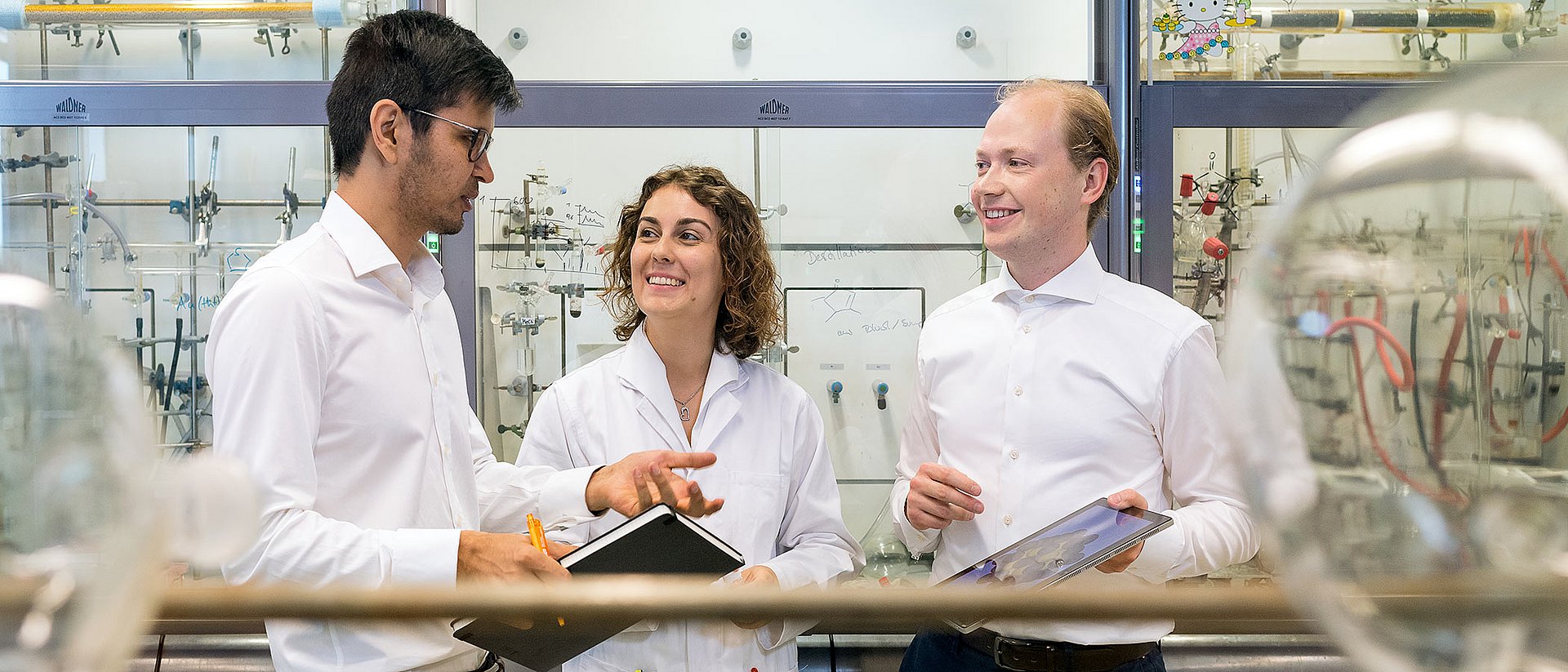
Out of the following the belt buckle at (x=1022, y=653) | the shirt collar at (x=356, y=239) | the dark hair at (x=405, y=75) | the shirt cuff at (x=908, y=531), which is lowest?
the belt buckle at (x=1022, y=653)

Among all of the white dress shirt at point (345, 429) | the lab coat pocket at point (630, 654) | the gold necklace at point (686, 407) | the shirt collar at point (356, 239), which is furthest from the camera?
the gold necklace at point (686, 407)

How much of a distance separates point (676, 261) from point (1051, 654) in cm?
92

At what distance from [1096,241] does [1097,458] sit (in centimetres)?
190

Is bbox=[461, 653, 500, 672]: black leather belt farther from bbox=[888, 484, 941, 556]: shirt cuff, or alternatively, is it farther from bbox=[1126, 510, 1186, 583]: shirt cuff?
bbox=[1126, 510, 1186, 583]: shirt cuff

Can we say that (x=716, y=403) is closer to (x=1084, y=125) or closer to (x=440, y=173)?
(x=440, y=173)

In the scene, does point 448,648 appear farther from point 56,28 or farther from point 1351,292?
point 56,28

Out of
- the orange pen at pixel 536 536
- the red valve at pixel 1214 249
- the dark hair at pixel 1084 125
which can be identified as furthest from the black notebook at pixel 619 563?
the red valve at pixel 1214 249

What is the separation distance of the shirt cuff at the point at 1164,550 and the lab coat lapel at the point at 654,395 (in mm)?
787

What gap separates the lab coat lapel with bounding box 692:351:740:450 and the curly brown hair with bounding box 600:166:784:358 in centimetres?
6

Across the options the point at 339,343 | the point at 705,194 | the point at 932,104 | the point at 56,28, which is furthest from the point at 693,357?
the point at 56,28

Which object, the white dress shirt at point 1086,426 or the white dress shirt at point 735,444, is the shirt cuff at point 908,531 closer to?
the white dress shirt at point 1086,426

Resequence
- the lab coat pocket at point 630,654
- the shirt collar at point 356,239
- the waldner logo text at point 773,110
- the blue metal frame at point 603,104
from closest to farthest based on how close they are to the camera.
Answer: the shirt collar at point 356,239, the lab coat pocket at point 630,654, the blue metal frame at point 603,104, the waldner logo text at point 773,110

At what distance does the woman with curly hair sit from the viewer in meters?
1.76

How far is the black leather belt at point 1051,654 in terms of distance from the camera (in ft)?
5.30
